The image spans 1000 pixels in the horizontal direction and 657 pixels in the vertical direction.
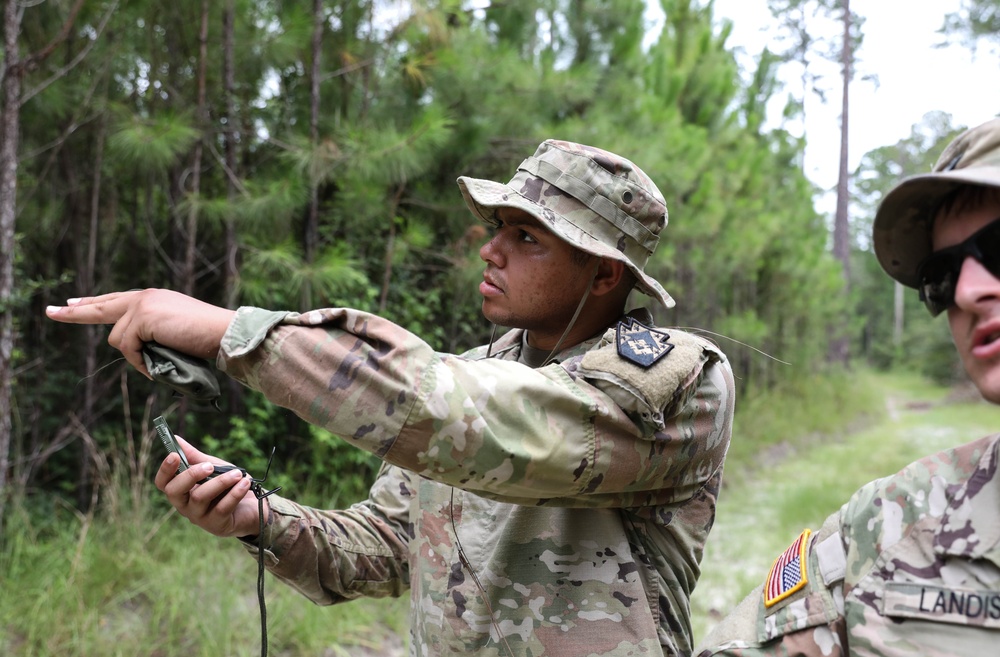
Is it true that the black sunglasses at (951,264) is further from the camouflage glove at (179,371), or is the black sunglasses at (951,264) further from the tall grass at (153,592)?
the tall grass at (153,592)

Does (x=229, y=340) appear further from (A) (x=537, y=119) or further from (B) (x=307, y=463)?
(A) (x=537, y=119)

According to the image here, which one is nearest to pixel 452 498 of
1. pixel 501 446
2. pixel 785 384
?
pixel 501 446

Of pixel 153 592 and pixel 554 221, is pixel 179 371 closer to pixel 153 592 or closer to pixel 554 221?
pixel 554 221

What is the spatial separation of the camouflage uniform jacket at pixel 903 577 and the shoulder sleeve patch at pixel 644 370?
0.97 ft

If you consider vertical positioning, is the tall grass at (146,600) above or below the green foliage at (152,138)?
below

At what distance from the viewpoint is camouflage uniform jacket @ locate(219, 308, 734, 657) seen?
1.06 meters

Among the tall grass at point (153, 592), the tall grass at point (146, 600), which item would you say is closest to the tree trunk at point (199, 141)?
the tall grass at point (153, 592)

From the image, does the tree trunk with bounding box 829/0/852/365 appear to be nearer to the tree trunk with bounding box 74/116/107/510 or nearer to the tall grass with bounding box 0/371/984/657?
the tall grass with bounding box 0/371/984/657

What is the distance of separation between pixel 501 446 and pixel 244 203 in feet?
12.8

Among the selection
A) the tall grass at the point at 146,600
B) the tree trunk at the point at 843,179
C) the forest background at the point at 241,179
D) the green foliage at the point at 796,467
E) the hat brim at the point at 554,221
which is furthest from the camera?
the tree trunk at the point at 843,179

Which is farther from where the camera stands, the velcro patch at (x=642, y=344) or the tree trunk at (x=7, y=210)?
the tree trunk at (x=7, y=210)

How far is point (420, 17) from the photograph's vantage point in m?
4.84

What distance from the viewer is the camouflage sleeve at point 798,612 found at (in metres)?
0.98

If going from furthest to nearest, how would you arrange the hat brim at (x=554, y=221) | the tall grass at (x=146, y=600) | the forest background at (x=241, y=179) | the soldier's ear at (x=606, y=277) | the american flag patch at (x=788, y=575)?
the forest background at (x=241, y=179) → the tall grass at (x=146, y=600) → the soldier's ear at (x=606, y=277) → the hat brim at (x=554, y=221) → the american flag patch at (x=788, y=575)
